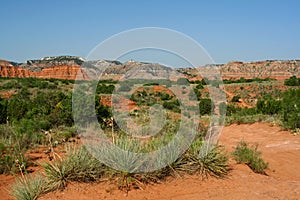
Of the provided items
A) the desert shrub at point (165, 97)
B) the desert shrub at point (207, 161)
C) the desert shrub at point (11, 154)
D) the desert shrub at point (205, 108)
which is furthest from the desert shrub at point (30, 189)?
the desert shrub at point (165, 97)

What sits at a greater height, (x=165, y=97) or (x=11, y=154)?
(x=165, y=97)

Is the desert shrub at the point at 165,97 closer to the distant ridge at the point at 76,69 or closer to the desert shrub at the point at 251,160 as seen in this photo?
the desert shrub at the point at 251,160

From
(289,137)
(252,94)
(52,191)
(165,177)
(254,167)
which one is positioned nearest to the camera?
(52,191)

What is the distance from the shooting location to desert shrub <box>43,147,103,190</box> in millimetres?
5699

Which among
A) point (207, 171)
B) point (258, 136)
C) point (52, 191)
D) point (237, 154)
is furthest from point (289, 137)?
point (52, 191)

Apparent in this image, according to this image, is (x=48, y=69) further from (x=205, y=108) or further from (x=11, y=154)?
(x=11, y=154)

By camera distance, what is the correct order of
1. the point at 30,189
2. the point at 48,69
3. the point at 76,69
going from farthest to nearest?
the point at 48,69 → the point at 76,69 → the point at 30,189

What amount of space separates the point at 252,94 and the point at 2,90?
27998 millimetres

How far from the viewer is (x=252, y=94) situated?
4091 cm

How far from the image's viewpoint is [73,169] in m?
5.85

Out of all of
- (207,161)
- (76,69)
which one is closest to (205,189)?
(207,161)

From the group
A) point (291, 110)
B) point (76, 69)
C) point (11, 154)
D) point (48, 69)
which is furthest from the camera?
point (48, 69)

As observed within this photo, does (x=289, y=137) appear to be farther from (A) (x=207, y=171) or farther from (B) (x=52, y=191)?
(B) (x=52, y=191)

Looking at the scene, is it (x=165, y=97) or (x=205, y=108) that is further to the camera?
(x=165, y=97)
